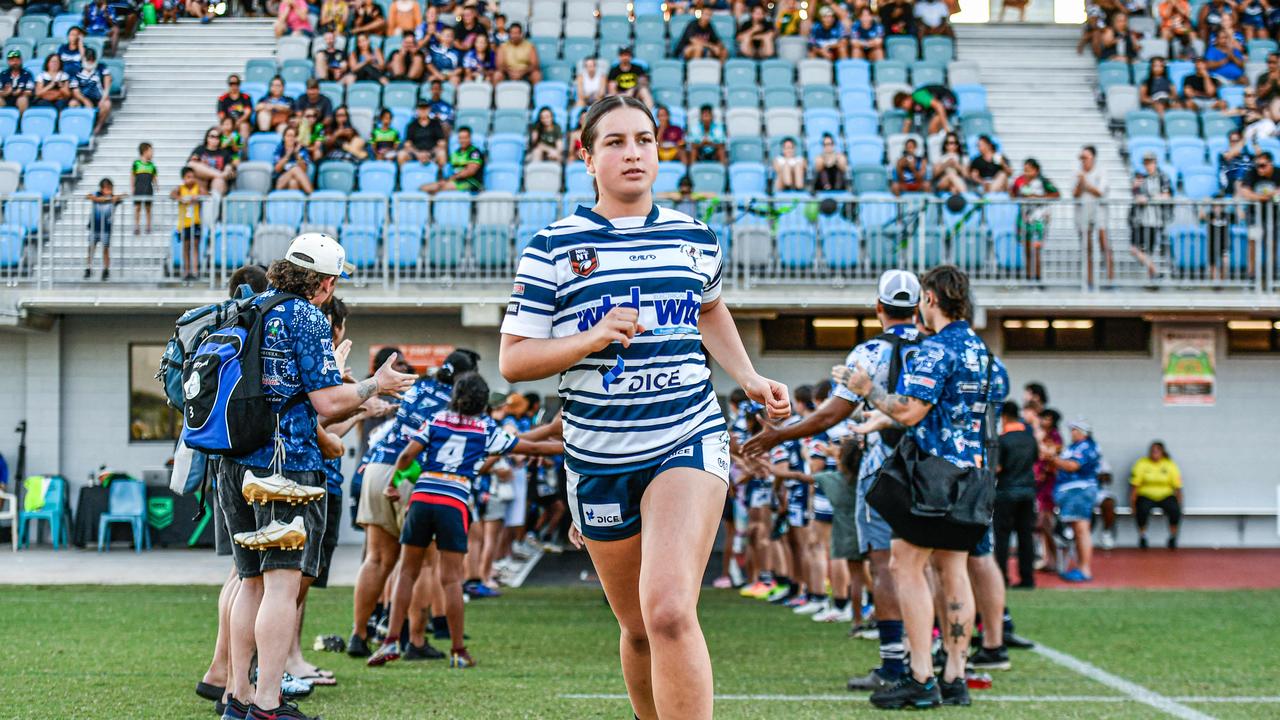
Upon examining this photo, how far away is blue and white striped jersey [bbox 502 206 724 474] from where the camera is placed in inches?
162

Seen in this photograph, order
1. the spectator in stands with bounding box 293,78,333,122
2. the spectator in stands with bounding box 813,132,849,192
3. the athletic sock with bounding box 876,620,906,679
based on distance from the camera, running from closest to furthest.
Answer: the athletic sock with bounding box 876,620,906,679
the spectator in stands with bounding box 813,132,849,192
the spectator in stands with bounding box 293,78,333,122

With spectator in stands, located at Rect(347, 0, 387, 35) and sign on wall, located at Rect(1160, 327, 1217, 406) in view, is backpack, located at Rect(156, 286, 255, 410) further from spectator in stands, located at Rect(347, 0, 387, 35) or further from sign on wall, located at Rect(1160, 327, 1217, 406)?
spectator in stands, located at Rect(347, 0, 387, 35)

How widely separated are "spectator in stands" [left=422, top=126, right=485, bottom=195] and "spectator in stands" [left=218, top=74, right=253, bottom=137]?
10.4 feet

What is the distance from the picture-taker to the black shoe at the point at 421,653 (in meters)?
8.59

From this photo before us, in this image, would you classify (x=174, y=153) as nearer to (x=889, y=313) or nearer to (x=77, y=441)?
(x=77, y=441)

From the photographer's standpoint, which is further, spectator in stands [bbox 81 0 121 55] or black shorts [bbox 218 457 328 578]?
spectator in stands [bbox 81 0 121 55]

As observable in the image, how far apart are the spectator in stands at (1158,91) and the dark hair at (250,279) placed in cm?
1815

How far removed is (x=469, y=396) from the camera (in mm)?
8305

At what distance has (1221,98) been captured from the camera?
2189 centimetres

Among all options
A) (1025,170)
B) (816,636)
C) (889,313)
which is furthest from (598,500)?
(1025,170)

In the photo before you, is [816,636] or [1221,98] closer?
[816,636]

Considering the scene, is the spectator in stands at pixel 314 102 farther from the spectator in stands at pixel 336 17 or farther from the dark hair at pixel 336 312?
the dark hair at pixel 336 312

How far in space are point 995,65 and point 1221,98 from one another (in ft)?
12.3

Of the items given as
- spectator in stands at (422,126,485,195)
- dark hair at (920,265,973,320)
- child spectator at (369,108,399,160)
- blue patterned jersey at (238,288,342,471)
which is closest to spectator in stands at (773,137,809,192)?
spectator in stands at (422,126,485,195)
